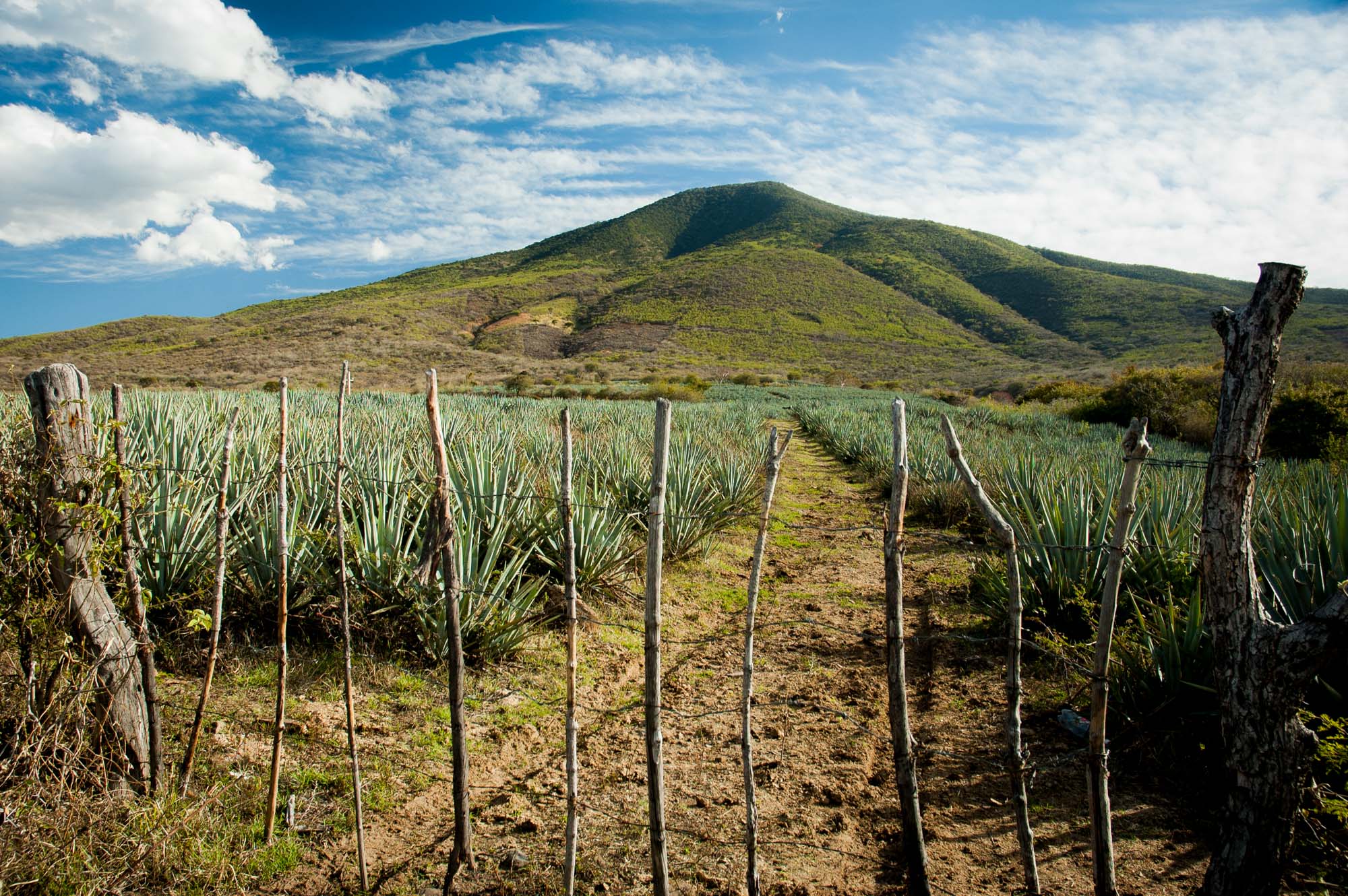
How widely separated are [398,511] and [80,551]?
7.02 feet

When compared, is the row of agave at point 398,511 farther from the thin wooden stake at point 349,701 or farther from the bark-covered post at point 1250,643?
the bark-covered post at point 1250,643

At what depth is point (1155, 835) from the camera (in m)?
2.67

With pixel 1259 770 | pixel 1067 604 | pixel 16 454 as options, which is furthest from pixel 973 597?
pixel 16 454

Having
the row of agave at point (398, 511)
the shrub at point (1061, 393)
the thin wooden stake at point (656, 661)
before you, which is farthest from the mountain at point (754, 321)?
the thin wooden stake at point (656, 661)

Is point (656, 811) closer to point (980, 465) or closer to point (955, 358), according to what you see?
point (980, 465)

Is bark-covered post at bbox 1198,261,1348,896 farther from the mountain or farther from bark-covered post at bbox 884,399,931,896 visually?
the mountain

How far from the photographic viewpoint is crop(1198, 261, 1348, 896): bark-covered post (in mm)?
1876

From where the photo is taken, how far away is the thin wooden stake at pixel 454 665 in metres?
2.34

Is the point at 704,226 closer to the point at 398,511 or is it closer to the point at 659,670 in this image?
the point at 398,511

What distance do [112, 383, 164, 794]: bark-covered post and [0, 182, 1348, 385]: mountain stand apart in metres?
36.5

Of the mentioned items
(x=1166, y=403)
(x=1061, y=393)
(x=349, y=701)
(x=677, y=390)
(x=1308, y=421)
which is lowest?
(x=349, y=701)

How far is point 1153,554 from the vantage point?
15.1 ft

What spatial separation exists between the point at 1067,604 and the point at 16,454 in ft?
18.6

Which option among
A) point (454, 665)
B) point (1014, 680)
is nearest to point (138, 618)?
point (454, 665)
